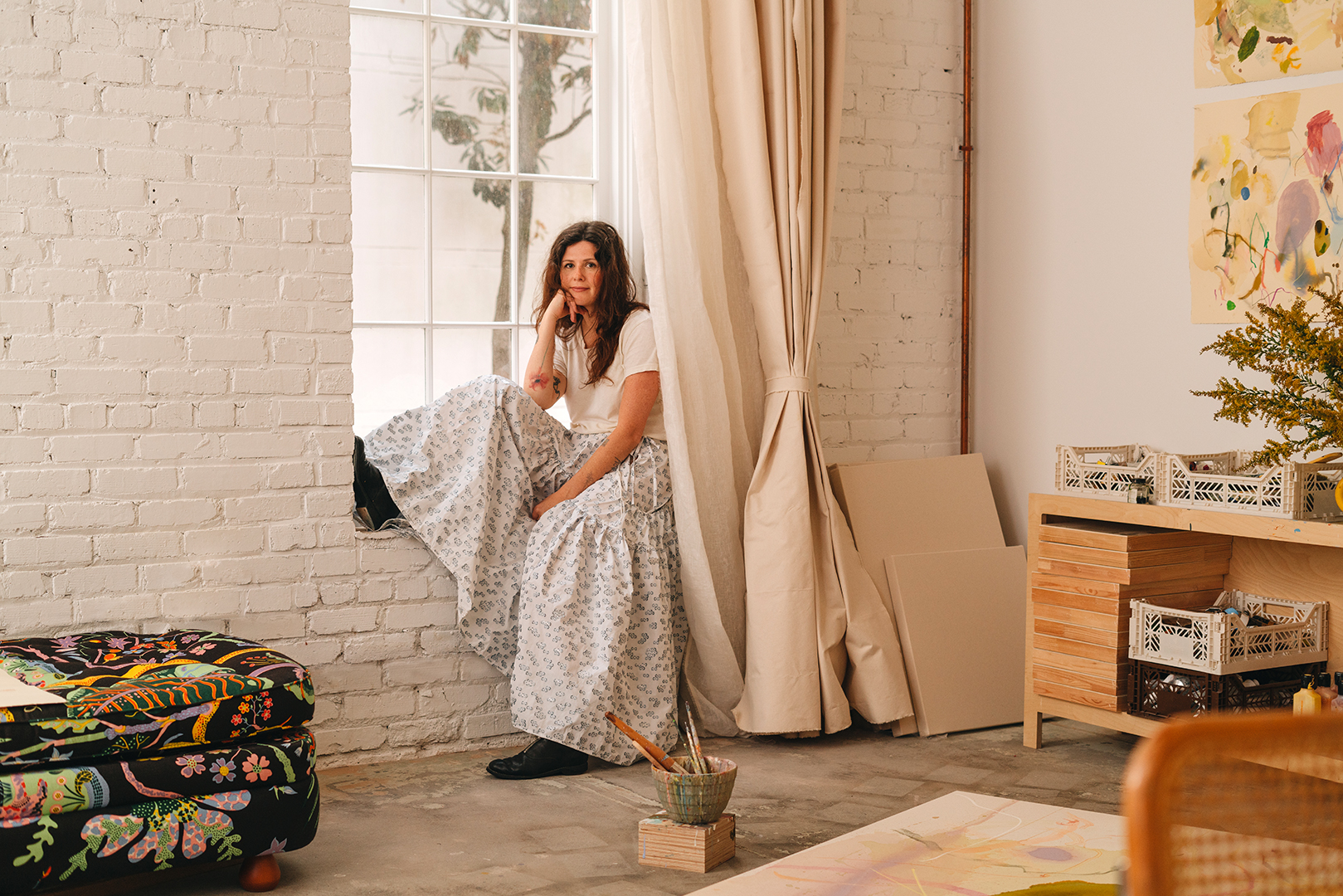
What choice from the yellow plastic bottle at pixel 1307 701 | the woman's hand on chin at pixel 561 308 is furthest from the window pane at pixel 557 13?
the yellow plastic bottle at pixel 1307 701

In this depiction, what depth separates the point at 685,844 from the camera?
2.22 metres

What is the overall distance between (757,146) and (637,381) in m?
0.75

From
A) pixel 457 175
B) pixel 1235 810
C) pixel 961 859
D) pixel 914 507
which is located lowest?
pixel 961 859

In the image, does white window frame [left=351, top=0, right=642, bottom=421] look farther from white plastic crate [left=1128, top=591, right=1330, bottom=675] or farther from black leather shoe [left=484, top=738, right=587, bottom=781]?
white plastic crate [left=1128, top=591, right=1330, bottom=675]

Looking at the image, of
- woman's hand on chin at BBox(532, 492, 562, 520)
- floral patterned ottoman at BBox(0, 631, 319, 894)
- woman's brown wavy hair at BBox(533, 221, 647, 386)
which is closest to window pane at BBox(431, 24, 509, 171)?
woman's brown wavy hair at BBox(533, 221, 647, 386)

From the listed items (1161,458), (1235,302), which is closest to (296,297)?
(1161,458)

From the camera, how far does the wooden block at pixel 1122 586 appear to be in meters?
2.82

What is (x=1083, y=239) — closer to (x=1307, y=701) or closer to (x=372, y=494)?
(x=1307, y=701)

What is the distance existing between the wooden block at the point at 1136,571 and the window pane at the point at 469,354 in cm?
163

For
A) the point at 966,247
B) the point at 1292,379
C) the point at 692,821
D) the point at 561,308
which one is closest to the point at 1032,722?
the point at 1292,379

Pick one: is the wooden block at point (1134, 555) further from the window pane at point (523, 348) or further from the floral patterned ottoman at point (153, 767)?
the floral patterned ottoman at point (153, 767)

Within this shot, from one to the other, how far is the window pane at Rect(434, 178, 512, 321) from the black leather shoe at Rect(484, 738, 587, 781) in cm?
125

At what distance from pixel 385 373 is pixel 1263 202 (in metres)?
2.39

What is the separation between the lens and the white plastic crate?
8.49ft
